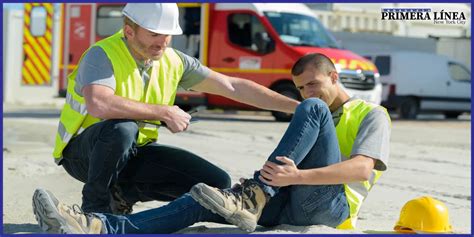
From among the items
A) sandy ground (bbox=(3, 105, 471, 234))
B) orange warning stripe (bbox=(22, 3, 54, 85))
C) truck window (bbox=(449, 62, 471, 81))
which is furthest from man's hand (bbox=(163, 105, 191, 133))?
truck window (bbox=(449, 62, 471, 81))

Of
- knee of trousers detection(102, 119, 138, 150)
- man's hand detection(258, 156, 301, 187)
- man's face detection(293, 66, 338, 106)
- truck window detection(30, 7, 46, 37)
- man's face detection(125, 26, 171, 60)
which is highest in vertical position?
man's face detection(125, 26, 171, 60)

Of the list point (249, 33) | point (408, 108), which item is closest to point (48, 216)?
point (249, 33)

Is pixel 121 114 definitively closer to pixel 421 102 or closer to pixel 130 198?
pixel 130 198

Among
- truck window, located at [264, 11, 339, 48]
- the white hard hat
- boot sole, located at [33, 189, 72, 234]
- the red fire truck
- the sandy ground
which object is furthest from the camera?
truck window, located at [264, 11, 339, 48]

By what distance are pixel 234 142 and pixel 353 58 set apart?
542 centimetres

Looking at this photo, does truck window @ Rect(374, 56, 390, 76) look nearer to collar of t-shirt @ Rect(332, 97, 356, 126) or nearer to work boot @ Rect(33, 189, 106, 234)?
collar of t-shirt @ Rect(332, 97, 356, 126)

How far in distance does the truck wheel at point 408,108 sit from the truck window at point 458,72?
1745 millimetres

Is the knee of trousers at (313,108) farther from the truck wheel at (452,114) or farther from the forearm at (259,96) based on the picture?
the truck wheel at (452,114)

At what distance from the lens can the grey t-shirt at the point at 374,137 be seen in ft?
13.2

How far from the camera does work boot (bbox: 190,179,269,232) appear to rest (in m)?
3.92

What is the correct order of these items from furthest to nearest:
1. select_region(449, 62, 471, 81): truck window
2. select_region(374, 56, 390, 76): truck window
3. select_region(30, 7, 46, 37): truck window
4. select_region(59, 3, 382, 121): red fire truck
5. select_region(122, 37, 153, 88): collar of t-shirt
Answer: select_region(449, 62, 471, 81): truck window < select_region(30, 7, 46, 37): truck window < select_region(374, 56, 390, 76): truck window < select_region(59, 3, 382, 121): red fire truck < select_region(122, 37, 153, 88): collar of t-shirt

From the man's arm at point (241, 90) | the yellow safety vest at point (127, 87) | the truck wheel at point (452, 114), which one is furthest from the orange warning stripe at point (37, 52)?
the yellow safety vest at point (127, 87)

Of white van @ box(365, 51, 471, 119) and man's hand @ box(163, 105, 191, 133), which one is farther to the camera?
white van @ box(365, 51, 471, 119)

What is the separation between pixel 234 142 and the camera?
34.7 ft
